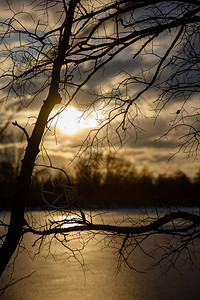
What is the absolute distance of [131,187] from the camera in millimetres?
61656

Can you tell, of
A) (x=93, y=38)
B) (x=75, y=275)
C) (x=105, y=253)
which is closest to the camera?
(x=93, y=38)

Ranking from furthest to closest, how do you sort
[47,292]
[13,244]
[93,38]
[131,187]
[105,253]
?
[131,187], [105,253], [47,292], [93,38], [13,244]

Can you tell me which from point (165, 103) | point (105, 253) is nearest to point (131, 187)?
point (105, 253)

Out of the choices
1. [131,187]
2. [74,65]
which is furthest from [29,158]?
[131,187]

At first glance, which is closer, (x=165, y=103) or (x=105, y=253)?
(x=165, y=103)

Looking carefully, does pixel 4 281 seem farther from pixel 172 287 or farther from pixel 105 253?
pixel 105 253

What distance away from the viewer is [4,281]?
802 centimetres

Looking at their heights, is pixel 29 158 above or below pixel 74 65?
below

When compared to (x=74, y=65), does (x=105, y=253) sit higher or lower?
lower

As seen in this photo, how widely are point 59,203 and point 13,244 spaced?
0.60 meters

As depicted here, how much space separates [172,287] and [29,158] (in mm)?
5565

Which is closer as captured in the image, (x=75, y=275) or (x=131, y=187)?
(x=75, y=275)

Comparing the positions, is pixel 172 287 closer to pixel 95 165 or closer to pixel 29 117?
pixel 95 165

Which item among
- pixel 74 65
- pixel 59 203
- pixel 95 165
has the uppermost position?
pixel 74 65
